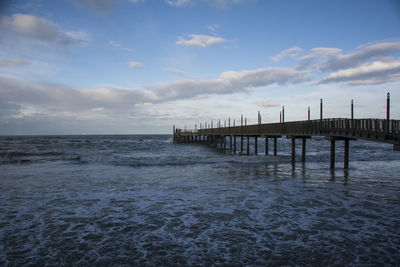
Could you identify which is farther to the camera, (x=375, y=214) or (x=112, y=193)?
(x=112, y=193)

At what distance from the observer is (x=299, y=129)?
2534cm

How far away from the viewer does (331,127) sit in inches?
811

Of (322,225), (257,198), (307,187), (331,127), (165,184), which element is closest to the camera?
(322,225)

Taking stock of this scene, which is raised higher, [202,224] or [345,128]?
[345,128]

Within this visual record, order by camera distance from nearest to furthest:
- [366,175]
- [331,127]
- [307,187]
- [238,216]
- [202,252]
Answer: [202,252]
[238,216]
[307,187]
[366,175]
[331,127]

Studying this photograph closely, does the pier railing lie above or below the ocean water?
above

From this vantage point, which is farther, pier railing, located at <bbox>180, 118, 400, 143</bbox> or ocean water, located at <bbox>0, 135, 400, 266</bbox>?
pier railing, located at <bbox>180, 118, 400, 143</bbox>

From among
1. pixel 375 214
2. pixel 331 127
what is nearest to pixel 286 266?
pixel 375 214

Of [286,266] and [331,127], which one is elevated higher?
[331,127]

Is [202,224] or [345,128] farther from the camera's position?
[345,128]

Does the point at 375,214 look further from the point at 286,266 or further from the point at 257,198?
the point at 286,266

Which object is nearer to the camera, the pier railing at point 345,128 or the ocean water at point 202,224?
the ocean water at point 202,224

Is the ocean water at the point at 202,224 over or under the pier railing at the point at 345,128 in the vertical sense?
under

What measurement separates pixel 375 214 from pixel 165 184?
10394 millimetres
